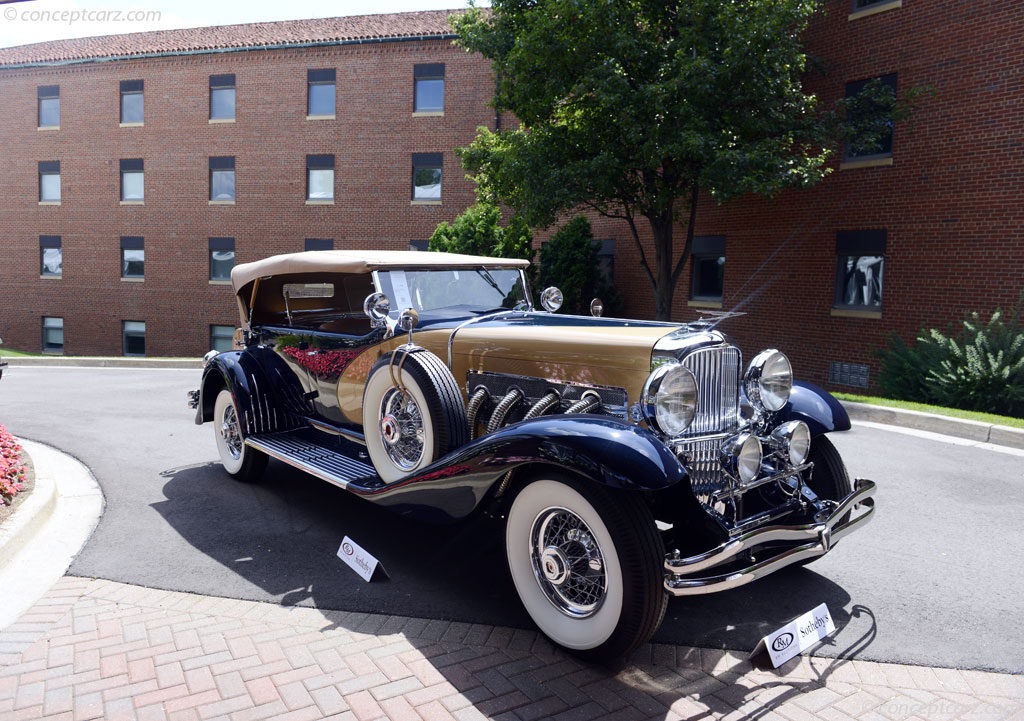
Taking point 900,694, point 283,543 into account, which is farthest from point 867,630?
point 283,543

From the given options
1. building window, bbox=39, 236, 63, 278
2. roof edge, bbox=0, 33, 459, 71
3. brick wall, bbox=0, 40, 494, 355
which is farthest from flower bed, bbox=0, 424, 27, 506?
building window, bbox=39, 236, 63, 278

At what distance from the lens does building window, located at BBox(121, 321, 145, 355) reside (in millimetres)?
27391

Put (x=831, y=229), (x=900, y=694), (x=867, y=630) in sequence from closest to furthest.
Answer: (x=900, y=694) < (x=867, y=630) < (x=831, y=229)

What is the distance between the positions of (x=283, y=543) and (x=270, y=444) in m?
1.01

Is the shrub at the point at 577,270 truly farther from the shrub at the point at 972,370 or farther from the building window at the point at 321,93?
the building window at the point at 321,93

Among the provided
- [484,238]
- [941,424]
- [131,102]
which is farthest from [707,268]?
[131,102]

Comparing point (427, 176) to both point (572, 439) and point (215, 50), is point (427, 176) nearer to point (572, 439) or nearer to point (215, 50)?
point (215, 50)

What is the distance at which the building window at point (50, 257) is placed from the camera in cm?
2805

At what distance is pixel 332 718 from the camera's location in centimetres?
285

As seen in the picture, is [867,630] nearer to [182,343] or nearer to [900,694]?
[900,694]

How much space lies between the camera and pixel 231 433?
6.30 m

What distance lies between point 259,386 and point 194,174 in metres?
23.7

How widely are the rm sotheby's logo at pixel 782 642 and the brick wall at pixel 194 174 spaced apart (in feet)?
74.0

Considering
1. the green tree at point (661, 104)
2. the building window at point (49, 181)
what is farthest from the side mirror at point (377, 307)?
the building window at point (49, 181)
